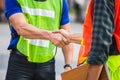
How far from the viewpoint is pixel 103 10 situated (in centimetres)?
352

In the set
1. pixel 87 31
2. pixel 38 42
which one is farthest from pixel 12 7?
pixel 87 31

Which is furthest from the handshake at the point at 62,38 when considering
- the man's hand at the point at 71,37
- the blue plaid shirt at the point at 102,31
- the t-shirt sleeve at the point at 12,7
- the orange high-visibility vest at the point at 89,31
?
the blue plaid shirt at the point at 102,31

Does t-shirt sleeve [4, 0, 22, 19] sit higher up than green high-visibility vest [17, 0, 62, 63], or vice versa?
t-shirt sleeve [4, 0, 22, 19]

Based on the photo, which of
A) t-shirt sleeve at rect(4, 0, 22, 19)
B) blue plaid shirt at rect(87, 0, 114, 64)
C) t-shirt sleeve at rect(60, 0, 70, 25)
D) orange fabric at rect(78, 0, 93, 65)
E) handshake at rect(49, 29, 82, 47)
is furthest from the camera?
t-shirt sleeve at rect(60, 0, 70, 25)

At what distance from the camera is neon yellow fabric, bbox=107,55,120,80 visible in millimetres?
3662

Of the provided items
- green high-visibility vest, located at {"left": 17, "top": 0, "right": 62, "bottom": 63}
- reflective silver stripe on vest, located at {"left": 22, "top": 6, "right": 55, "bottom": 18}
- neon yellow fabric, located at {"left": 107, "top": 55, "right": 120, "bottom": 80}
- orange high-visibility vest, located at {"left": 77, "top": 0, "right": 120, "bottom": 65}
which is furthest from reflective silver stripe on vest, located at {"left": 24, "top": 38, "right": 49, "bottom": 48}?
neon yellow fabric, located at {"left": 107, "top": 55, "right": 120, "bottom": 80}

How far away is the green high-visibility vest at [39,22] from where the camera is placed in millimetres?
4203

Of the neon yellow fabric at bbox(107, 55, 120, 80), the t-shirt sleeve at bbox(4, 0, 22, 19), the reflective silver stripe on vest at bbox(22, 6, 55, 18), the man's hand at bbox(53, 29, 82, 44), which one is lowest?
the neon yellow fabric at bbox(107, 55, 120, 80)

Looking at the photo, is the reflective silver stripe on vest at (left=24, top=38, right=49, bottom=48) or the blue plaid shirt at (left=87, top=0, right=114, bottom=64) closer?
the blue plaid shirt at (left=87, top=0, right=114, bottom=64)

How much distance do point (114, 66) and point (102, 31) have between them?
299mm

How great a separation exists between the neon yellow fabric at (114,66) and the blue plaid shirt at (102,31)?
12 centimetres

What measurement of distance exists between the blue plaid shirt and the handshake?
0.49 metres

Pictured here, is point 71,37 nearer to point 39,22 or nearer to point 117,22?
point 39,22

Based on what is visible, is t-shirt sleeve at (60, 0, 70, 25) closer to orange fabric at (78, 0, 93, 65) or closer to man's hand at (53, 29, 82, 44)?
man's hand at (53, 29, 82, 44)
